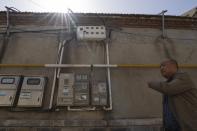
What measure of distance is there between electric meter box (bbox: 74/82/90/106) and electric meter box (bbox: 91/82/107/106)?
145 mm

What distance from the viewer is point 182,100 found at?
11.0 ft

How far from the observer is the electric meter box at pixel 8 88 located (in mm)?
6172

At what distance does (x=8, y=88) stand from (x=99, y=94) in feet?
6.84

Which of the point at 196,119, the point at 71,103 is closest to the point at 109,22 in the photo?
the point at 71,103

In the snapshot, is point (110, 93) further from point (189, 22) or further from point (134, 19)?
point (189, 22)

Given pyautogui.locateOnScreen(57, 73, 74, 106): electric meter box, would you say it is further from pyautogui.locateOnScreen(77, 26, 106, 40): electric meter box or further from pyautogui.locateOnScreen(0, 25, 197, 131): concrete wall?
pyautogui.locateOnScreen(77, 26, 106, 40): electric meter box

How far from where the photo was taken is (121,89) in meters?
6.83

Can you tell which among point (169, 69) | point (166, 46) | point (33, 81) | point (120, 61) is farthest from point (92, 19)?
point (169, 69)

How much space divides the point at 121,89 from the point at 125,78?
1.07 ft

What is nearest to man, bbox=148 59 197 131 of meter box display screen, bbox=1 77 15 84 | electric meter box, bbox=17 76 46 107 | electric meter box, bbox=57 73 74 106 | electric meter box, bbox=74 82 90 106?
electric meter box, bbox=74 82 90 106

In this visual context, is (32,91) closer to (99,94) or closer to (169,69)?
(99,94)

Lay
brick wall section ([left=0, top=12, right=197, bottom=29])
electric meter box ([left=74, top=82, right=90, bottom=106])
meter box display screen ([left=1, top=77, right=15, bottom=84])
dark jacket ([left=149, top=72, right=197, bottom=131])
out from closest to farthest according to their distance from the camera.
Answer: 1. dark jacket ([left=149, top=72, right=197, bottom=131])
2. electric meter box ([left=74, top=82, right=90, bottom=106])
3. meter box display screen ([left=1, top=77, right=15, bottom=84])
4. brick wall section ([left=0, top=12, right=197, bottom=29])

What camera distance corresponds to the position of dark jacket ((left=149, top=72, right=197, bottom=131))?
3244 millimetres

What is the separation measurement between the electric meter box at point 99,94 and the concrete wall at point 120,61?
234mm
